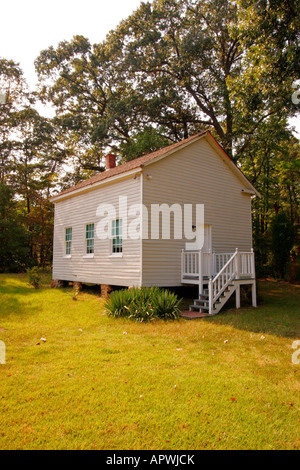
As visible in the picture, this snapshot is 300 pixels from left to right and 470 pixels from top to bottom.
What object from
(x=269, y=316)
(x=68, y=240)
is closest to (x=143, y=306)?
(x=269, y=316)

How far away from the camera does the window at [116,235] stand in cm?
1240

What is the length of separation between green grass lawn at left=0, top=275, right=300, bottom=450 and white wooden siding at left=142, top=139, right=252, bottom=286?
3.49 meters

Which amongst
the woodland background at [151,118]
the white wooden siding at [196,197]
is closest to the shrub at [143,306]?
the white wooden siding at [196,197]

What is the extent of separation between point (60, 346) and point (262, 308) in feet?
25.7

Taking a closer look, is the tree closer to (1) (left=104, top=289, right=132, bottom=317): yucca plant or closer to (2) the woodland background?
(2) the woodland background

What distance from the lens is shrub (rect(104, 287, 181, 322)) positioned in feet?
28.6

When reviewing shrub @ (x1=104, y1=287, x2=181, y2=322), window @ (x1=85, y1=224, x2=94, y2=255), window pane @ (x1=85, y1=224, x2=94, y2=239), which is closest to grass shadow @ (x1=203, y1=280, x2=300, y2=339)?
shrub @ (x1=104, y1=287, x2=181, y2=322)

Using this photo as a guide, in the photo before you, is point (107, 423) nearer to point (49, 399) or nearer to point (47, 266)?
point (49, 399)

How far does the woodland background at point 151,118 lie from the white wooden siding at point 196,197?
4.42m

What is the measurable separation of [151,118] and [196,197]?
13.2 metres

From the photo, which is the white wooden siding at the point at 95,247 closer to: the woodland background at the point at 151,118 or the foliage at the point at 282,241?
the woodland background at the point at 151,118

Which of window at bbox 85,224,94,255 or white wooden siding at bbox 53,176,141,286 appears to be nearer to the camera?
white wooden siding at bbox 53,176,141,286
